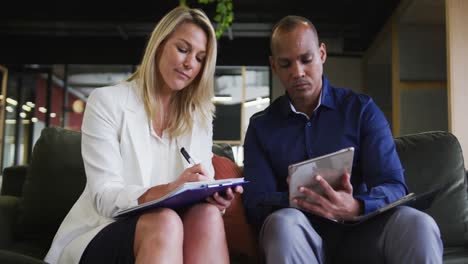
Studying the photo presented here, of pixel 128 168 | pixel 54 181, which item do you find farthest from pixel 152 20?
pixel 128 168

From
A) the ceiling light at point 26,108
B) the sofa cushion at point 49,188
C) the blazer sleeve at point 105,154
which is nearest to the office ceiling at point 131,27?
the ceiling light at point 26,108

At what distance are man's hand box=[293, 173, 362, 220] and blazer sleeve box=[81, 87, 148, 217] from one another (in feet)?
1.69

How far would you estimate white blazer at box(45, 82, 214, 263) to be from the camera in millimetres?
1445

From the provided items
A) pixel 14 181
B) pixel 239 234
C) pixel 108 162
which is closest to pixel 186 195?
pixel 108 162

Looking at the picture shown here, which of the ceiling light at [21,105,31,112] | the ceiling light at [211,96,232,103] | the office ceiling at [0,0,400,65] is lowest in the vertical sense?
the ceiling light at [21,105,31,112]

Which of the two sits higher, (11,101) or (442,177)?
(11,101)

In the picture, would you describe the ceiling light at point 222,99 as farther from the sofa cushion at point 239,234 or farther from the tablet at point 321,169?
the tablet at point 321,169

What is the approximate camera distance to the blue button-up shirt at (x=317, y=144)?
1.76 m

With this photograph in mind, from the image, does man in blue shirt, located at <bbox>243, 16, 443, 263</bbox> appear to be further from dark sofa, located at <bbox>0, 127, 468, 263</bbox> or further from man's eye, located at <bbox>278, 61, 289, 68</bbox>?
dark sofa, located at <bbox>0, 127, 468, 263</bbox>

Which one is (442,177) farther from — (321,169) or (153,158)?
(153,158)

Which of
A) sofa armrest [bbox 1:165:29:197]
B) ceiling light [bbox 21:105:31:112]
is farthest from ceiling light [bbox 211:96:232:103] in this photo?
sofa armrest [bbox 1:165:29:197]

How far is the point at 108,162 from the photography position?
1529 millimetres

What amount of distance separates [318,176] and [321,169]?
0.02m

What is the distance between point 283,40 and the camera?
1943 mm
